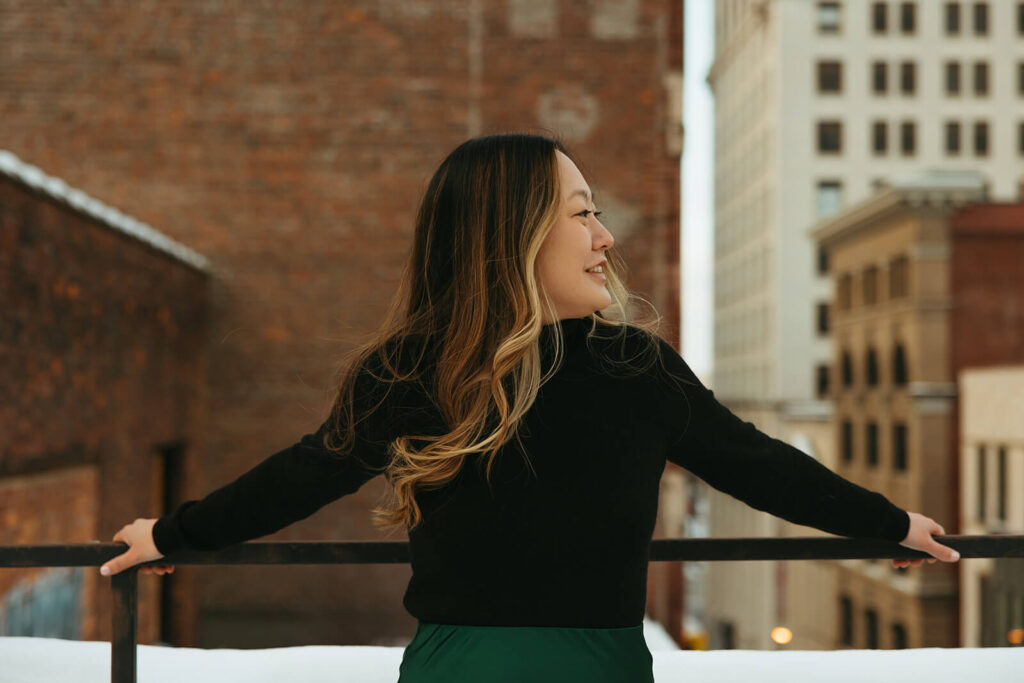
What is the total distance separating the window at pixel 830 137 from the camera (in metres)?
49.3

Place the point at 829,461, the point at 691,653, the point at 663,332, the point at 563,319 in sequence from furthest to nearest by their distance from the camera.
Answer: the point at 829,461 < the point at 691,653 < the point at 663,332 < the point at 563,319

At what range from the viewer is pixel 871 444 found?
33688mm

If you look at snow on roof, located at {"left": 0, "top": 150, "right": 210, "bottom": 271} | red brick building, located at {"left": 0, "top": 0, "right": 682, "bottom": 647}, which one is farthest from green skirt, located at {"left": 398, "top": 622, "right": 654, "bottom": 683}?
red brick building, located at {"left": 0, "top": 0, "right": 682, "bottom": 647}

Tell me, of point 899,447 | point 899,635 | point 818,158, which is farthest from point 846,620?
point 818,158

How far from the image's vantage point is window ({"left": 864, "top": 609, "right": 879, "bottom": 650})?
106 feet

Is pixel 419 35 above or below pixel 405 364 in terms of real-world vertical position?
above

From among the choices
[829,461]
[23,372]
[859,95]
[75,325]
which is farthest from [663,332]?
[859,95]

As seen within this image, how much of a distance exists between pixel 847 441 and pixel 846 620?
5.92 meters

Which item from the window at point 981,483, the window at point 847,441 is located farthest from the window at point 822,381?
the window at point 981,483

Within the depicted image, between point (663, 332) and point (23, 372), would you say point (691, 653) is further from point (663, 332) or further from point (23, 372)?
point (23, 372)

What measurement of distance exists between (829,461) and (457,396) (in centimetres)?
3871

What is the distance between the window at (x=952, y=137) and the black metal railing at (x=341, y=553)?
5034 centimetres

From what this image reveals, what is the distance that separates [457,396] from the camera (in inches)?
72.4

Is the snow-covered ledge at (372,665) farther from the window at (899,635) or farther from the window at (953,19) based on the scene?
the window at (953,19)
